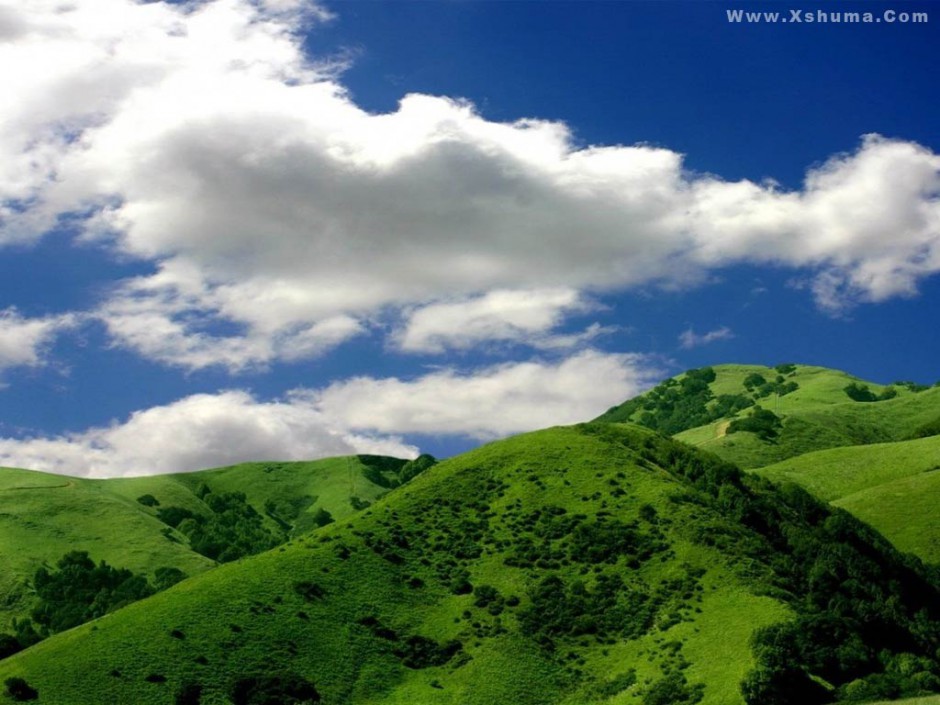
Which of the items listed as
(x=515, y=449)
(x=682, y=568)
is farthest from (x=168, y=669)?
(x=515, y=449)

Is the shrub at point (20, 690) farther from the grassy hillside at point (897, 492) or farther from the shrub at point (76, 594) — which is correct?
the grassy hillside at point (897, 492)

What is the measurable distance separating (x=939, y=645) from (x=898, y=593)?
1143 centimetres

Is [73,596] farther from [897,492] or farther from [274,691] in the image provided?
[897,492]

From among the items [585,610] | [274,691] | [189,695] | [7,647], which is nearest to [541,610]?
[585,610]

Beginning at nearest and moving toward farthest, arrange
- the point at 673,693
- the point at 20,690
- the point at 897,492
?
the point at 673,693 < the point at 20,690 < the point at 897,492

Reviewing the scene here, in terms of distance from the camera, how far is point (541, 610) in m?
114

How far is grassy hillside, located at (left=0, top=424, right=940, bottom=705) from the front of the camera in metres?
95.4

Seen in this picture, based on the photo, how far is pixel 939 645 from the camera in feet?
356

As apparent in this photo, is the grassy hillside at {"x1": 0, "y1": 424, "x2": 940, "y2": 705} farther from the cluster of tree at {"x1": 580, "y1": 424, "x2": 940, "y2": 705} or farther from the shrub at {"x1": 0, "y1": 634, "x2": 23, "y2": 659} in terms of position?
the shrub at {"x1": 0, "y1": 634, "x2": 23, "y2": 659}

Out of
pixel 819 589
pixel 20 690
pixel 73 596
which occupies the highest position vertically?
pixel 819 589

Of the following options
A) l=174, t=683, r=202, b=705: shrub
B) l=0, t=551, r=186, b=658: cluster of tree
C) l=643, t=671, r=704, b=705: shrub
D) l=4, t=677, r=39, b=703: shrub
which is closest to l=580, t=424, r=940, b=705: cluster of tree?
l=643, t=671, r=704, b=705: shrub

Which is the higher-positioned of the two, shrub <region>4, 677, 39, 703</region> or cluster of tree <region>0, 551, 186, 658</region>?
cluster of tree <region>0, 551, 186, 658</region>

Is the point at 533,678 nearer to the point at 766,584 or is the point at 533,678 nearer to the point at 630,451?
the point at 766,584

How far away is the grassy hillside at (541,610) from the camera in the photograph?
95.4 meters
